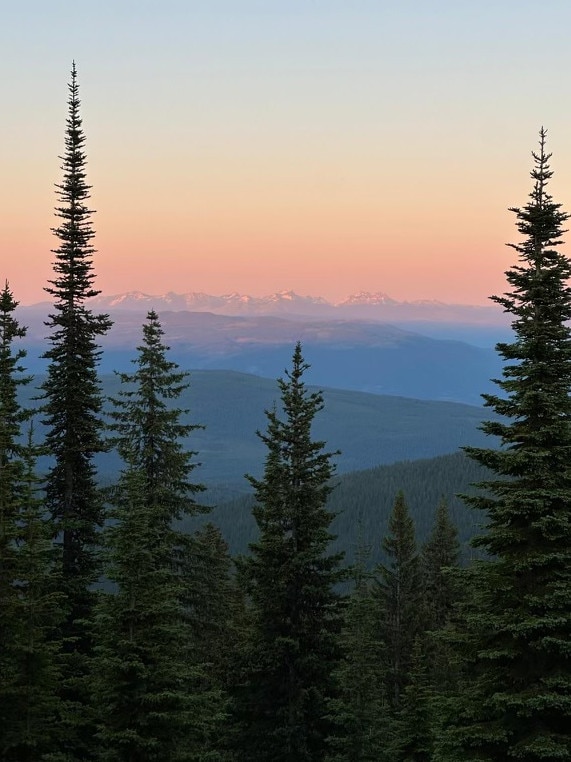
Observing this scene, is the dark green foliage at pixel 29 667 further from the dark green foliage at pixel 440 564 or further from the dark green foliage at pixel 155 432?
the dark green foliage at pixel 440 564

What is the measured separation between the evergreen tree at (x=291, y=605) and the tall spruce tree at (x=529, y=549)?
337 inches

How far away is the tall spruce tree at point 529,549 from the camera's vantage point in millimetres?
17688

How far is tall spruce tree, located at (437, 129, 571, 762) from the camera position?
1769 centimetres

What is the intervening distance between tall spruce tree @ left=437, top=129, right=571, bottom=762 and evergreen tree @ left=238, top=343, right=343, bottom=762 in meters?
8.56

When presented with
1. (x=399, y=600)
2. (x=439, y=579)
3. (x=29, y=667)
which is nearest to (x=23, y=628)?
(x=29, y=667)

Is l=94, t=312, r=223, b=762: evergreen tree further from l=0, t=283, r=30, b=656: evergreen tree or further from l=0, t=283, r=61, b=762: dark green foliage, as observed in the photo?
l=0, t=283, r=30, b=656: evergreen tree

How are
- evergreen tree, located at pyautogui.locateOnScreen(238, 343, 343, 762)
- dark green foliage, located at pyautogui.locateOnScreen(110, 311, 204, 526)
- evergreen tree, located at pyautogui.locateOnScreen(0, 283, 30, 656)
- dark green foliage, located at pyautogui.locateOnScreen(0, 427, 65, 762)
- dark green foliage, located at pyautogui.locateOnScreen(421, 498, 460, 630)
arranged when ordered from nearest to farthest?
dark green foliage, located at pyautogui.locateOnScreen(0, 427, 65, 762), evergreen tree, located at pyautogui.locateOnScreen(0, 283, 30, 656), evergreen tree, located at pyautogui.locateOnScreen(238, 343, 343, 762), dark green foliage, located at pyautogui.locateOnScreen(110, 311, 204, 526), dark green foliage, located at pyautogui.locateOnScreen(421, 498, 460, 630)

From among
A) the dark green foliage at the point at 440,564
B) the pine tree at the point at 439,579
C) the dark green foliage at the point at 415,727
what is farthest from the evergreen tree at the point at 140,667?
the dark green foliage at the point at 440,564

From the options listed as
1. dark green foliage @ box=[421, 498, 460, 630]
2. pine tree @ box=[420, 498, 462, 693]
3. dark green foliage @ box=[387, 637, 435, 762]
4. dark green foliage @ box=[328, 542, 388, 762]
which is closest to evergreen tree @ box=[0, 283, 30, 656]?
dark green foliage @ box=[328, 542, 388, 762]

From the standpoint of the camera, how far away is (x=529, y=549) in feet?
61.0

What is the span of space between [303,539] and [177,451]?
5870 mm

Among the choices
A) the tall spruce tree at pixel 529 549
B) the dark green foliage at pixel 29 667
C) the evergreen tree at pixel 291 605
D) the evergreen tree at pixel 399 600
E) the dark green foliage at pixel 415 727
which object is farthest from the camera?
the evergreen tree at pixel 399 600

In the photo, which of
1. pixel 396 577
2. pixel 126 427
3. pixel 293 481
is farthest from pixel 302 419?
pixel 396 577

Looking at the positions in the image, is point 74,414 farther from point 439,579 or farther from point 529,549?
point 439,579
